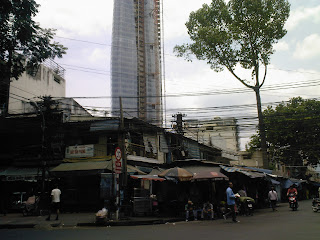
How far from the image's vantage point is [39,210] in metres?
17.3

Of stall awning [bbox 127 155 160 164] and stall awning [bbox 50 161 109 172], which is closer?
stall awning [bbox 50 161 109 172]

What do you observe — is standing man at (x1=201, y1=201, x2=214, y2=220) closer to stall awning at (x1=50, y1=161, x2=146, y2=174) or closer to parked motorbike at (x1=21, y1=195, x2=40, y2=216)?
stall awning at (x1=50, y1=161, x2=146, y2=174)

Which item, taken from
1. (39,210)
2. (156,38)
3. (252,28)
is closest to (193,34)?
(252,28)

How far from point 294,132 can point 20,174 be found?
3259cm

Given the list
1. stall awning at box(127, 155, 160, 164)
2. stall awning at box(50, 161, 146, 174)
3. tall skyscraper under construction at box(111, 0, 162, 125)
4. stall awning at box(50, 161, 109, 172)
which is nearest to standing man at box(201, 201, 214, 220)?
stall awning at box(50, 161, 146, 174)

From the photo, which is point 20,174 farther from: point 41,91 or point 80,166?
point 41,91

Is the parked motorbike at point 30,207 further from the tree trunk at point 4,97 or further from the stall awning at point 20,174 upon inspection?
the tree trunk at point 4,97

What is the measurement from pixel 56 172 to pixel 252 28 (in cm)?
1874

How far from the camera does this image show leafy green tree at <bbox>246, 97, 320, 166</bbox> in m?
37.7

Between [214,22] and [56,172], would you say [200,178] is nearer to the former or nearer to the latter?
[56,172]

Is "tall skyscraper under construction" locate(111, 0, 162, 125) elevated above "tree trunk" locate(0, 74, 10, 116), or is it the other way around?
"tall skyscraper under construction" locate(111, 0, 162, 125)

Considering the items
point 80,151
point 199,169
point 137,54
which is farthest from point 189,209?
point 137,54

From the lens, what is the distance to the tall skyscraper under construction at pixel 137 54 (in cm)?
8369

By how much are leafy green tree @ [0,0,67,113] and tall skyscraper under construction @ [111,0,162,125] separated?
70812 millimetres
